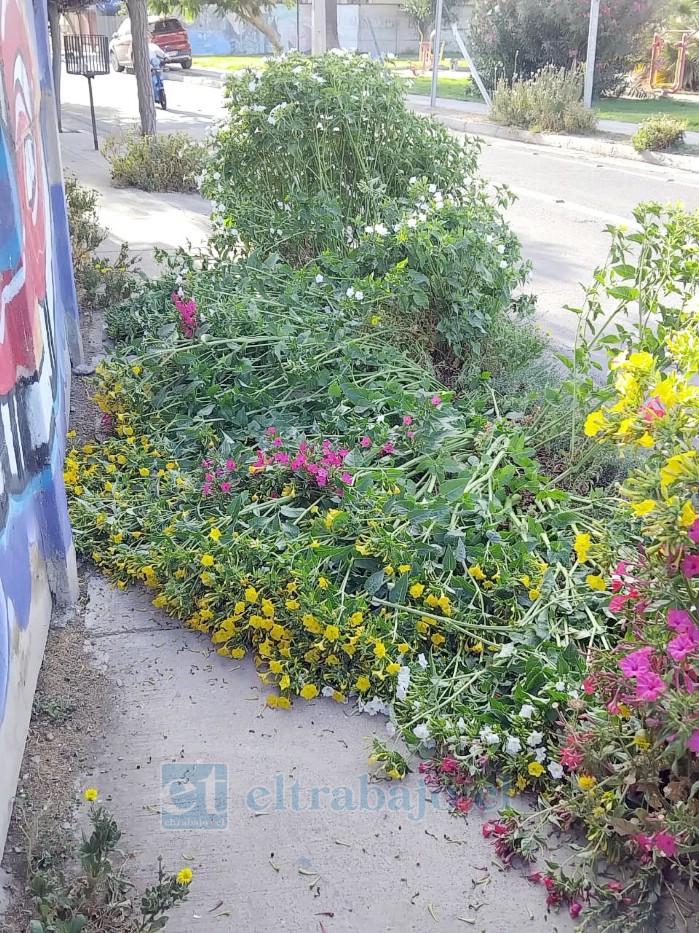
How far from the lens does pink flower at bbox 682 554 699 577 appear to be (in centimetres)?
191

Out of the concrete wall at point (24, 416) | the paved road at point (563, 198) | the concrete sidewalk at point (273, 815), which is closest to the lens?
the concrete sidewalk at point (273, 815)

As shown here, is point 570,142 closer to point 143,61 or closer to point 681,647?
point 143,61

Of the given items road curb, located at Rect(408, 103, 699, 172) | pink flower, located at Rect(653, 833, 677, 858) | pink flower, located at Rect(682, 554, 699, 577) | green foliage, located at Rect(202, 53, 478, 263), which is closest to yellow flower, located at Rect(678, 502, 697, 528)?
pink flower, located at Rect(682, 554, 699, 577)

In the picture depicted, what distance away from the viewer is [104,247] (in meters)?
8.19

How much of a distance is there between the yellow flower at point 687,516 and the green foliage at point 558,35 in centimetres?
2155

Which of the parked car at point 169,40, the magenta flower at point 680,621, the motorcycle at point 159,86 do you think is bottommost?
the magenta flower at point 680,621

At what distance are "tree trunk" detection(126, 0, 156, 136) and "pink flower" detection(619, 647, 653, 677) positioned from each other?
10847 millimetres

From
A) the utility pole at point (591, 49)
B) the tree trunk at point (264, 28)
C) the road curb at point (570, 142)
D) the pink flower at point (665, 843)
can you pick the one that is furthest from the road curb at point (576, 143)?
the tree trunk at point (264, 28)

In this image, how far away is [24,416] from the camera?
2691 millimetres

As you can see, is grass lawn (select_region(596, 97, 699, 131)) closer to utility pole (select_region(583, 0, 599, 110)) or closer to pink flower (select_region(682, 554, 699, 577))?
utility pole (select_region(583, 0, 599, 110))

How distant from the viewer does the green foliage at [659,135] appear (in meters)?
14.0

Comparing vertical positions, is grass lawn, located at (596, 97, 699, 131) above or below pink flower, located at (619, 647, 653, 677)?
above

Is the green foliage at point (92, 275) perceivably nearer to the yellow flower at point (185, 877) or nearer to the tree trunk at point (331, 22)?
the yellow flower at point (185, 877)

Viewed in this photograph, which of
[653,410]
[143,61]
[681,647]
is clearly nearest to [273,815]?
[681,647]
